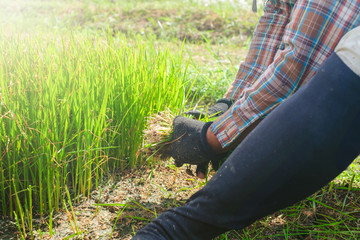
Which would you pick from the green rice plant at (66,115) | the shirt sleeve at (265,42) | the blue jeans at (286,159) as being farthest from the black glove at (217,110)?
the blue jeans at (286,159)

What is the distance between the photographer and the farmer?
3.36 feet

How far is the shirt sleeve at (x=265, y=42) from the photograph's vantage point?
1.79 m

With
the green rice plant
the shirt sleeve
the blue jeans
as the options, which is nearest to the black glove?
the shirt sleeve

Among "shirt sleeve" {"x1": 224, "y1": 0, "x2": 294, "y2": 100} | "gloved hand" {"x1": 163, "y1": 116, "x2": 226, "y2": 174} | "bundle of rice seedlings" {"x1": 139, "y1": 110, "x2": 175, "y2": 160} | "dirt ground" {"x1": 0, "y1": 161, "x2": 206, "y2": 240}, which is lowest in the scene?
"dirt ground" {"x1": 0, "y1": 161, "x2": 206, "y2": 240}

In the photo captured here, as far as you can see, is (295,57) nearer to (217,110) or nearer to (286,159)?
(286,159)

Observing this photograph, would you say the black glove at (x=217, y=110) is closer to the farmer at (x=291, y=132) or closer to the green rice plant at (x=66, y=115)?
the green rice plant at (x=66, y=115)

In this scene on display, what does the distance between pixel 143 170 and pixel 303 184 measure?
0.95 metres

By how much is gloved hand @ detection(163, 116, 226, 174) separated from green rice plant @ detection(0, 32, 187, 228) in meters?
0.23

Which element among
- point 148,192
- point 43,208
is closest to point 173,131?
point 148,192

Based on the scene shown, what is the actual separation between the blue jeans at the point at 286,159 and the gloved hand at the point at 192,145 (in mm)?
331

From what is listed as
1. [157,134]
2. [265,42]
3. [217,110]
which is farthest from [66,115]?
[265,42]

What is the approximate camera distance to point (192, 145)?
152 centimetres

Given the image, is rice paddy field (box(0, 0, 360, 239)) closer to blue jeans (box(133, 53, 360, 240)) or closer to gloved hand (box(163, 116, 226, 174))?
gloved hand (box(163, 116, 226, 174))

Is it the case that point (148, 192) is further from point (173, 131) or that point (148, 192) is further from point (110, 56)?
point (110, 56)
